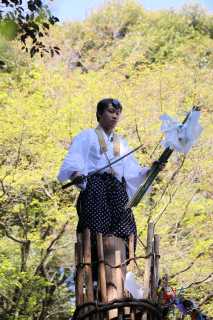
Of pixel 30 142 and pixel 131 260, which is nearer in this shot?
pixel 131 260

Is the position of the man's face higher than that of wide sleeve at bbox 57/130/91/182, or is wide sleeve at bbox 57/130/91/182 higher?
the man's face

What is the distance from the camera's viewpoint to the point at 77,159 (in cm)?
364

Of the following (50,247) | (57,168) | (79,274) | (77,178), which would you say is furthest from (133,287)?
(50,247)

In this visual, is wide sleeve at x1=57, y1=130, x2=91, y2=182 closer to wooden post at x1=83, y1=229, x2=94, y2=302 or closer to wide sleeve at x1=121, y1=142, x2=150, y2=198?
wide sleeve at x1=121, y1=142, x2=150, y2=198

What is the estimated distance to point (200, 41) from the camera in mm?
18984

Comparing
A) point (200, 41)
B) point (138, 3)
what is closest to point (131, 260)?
point (200, 41)

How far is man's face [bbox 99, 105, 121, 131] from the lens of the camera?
3.71 m

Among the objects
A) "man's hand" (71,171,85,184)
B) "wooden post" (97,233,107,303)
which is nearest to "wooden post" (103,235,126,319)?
"wooden post" (97,233,107,303)

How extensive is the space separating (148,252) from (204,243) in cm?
702

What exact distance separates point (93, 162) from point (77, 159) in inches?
4.7

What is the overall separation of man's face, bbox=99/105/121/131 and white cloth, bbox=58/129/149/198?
5cm

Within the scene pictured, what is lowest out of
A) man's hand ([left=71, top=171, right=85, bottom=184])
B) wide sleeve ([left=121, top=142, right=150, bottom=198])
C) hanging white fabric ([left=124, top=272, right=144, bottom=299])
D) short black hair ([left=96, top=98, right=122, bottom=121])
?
hanging white fabric ([left=124, top=272, right=144, bottom=299])

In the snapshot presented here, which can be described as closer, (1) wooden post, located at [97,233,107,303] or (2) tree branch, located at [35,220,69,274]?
(1) wooden post, located at [97,233,107,303]

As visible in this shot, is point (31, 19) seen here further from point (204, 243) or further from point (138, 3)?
point (138, 3)
